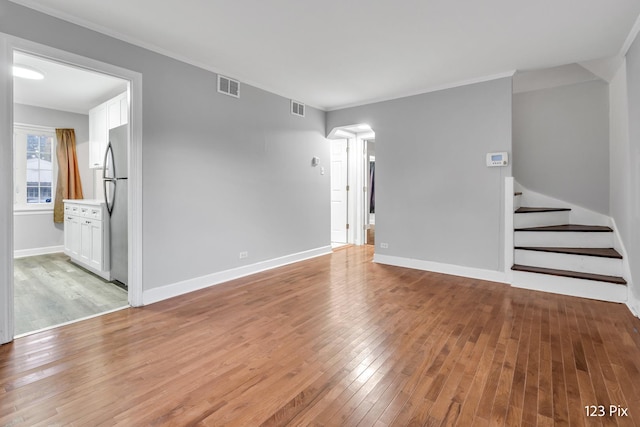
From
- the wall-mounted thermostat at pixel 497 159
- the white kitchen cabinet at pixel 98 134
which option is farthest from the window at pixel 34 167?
the wall-mounted thermostat at pixel 497 159

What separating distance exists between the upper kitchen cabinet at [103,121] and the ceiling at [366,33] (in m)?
1.65

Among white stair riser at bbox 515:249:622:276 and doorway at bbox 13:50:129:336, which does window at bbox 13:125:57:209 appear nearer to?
doorway at bbox 13:50:129:336

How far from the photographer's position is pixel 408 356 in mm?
2174

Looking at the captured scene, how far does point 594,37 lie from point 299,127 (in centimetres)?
367

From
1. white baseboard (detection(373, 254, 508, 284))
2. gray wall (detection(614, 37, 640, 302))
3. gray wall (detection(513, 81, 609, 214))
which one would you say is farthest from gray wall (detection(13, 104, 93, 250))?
gray wall (detection(614, 37, 640, 302))

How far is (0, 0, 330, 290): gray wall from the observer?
2.99m

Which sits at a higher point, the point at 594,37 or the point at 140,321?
the point at 594,37

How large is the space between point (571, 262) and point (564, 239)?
0.38 meters

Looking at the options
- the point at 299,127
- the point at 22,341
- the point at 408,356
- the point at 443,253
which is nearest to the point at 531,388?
the point at 408,356

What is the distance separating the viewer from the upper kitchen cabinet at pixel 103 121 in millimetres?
4384

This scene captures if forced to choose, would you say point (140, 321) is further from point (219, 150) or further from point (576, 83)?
point (576, 83)

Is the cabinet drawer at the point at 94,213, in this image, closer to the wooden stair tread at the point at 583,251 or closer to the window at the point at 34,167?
the window at the point at 34,167

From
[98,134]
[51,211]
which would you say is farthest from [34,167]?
[98,134]

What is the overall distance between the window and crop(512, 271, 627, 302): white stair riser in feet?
26.3
